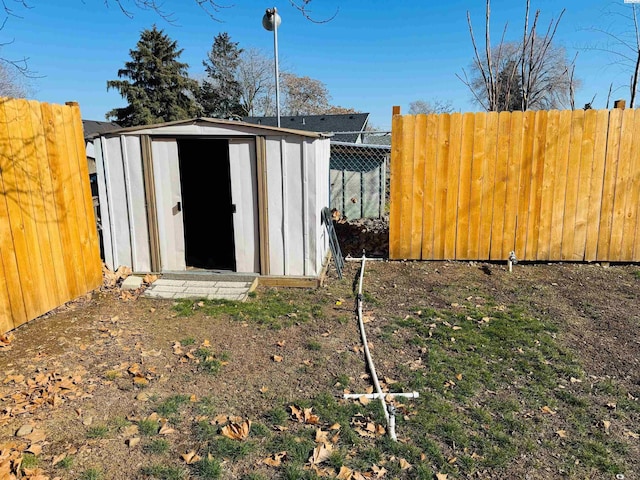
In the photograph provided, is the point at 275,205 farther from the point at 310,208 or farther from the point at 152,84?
the point at 152,84

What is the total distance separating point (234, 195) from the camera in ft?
18.8

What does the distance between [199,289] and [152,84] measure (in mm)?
27483

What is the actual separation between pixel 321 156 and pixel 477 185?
2286mm

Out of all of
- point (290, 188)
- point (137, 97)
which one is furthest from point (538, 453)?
point (137, 97)

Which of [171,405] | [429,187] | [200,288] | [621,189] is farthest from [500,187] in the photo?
[171,405]

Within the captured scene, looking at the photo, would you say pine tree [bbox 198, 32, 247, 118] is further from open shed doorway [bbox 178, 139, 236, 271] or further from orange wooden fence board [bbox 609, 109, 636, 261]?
orange wooden fence board [bbox 609, 109, 636, 261]

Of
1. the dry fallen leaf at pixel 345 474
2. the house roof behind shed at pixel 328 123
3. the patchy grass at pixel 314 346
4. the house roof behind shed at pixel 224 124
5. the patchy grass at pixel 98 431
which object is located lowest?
the dry fallen leaf at pixel 345 474

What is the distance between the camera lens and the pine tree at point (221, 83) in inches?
1303

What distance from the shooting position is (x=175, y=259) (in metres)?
6.07

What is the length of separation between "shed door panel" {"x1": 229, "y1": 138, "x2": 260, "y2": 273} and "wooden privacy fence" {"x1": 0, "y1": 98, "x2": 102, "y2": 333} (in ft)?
5.76

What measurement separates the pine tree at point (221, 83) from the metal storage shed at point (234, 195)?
2838 centimetres

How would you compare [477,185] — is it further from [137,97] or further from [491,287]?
[137,97]

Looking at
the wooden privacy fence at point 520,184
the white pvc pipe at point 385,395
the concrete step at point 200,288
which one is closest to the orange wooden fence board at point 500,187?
the wooden privacy fence at point 520,184

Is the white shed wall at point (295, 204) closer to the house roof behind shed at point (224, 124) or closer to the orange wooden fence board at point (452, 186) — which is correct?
the house roof behind shed at point (224, 124)
